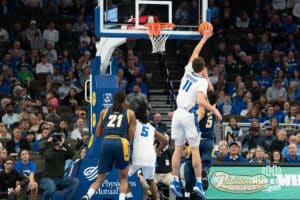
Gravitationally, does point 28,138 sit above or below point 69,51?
below

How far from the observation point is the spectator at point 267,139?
24.2 meters

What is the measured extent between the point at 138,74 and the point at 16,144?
576 cm

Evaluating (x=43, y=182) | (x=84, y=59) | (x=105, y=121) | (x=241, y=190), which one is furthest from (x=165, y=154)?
(x=84, y=59)

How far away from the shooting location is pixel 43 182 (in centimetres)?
1986

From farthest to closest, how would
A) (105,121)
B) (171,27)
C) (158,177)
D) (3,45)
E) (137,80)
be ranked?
(3,45)
(137,80)
(158,177)
(171,27)
(105,121)

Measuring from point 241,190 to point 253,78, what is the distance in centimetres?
795

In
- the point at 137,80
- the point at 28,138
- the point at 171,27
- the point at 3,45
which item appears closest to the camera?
the point at 171,27

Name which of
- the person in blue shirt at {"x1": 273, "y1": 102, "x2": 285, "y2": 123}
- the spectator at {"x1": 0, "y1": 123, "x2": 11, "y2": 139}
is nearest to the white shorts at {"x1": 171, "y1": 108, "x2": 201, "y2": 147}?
the spectator at {"x1": 0, "y1": 123, "x2": 11, "y2": 139}

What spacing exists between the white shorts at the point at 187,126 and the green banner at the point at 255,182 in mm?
5361

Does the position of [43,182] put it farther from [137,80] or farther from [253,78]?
[253,78]

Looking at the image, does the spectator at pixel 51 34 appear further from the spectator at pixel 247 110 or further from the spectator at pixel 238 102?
the spectator at pixel 247 110

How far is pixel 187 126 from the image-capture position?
16844 millimetres

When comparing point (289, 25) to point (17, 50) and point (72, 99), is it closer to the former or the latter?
point (72, 99)

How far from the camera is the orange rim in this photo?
18.8m
